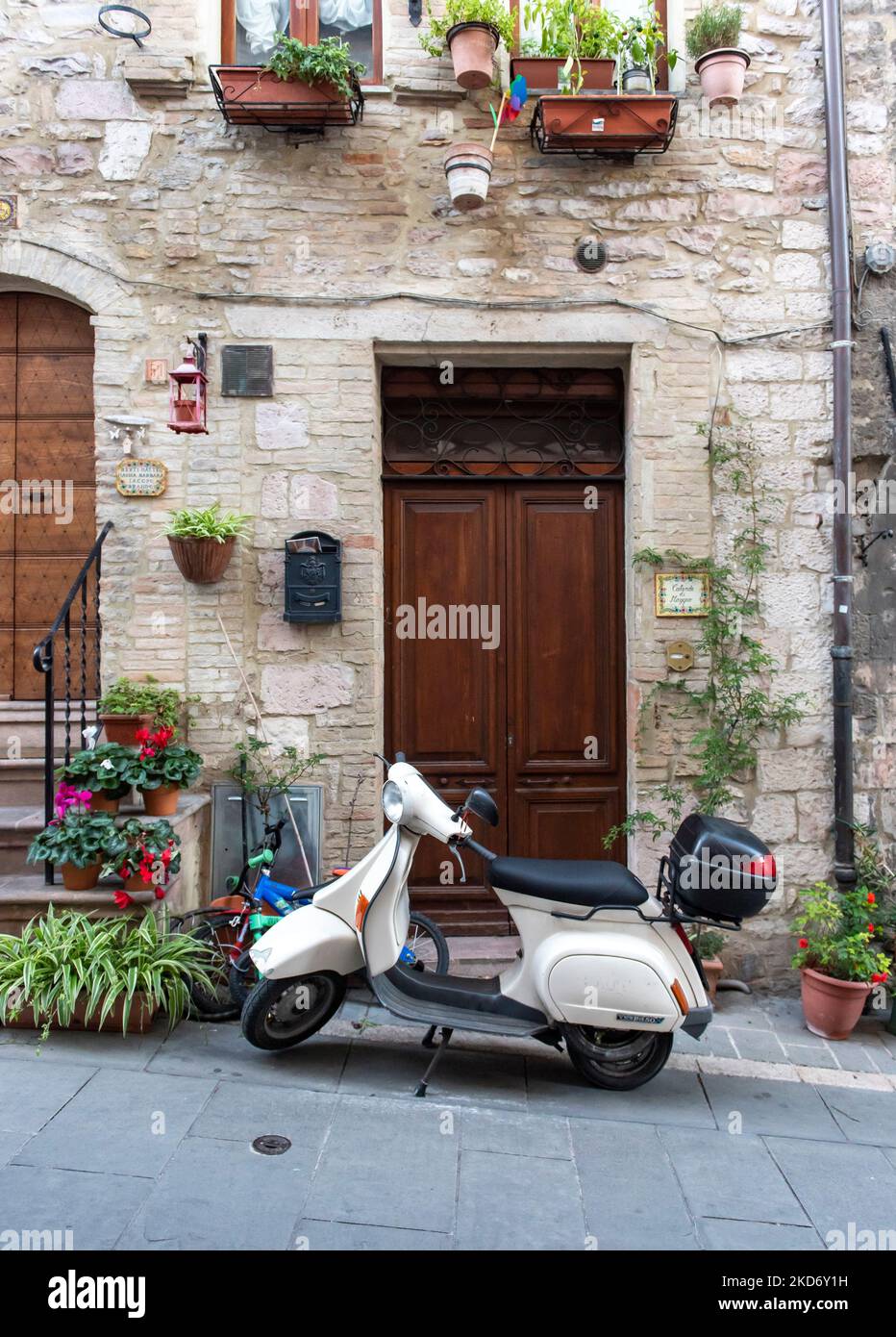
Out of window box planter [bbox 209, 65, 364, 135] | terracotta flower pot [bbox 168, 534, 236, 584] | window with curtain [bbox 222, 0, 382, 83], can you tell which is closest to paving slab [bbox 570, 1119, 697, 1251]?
terracotta flower pot [bbox 168, 534, 236, 584]

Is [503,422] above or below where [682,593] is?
above

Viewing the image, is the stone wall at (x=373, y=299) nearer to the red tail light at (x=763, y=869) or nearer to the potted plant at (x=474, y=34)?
the potted plant at (x=474, y=34)

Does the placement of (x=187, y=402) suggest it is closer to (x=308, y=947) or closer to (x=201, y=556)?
(x=201, y=556)

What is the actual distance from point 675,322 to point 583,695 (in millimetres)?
1972

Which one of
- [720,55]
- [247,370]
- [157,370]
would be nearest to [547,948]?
[247,370]

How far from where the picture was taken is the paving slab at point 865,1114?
334cm

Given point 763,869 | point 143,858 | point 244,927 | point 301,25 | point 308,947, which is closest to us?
point 763,869

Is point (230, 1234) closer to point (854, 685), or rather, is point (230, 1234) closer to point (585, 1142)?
point (585, 1142)

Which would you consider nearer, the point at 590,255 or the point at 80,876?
the point at 80,876

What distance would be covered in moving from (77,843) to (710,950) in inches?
115

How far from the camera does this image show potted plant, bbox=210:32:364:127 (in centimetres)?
448

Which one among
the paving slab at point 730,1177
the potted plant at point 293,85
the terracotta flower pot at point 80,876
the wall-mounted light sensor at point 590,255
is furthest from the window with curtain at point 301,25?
the paving slab at point 730,1177

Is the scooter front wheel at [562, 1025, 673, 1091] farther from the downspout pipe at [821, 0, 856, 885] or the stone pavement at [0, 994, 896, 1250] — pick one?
the downspout pipe at [821, 0, 856, 885]

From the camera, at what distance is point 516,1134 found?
3137 millimetres
